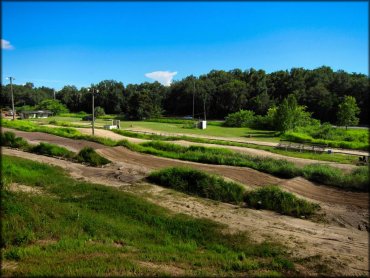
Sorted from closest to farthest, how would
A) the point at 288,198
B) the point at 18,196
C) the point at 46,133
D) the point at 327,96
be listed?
1. the point at 18,196
2. the point at 288,198
3. the point at 46,133
4. the point at 327,96

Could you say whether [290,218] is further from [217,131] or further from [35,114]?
[35,114]

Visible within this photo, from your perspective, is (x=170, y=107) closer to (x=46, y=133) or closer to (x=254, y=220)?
(x=46, y=133)

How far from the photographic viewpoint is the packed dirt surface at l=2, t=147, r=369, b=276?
9.19m

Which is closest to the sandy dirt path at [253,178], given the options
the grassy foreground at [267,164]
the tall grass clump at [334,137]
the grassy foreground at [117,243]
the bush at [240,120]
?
the grassy foreground at [267,164]

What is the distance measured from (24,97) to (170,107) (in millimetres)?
63754

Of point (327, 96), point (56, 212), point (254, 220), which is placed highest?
point (327, 96)

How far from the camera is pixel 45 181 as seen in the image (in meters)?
16.1

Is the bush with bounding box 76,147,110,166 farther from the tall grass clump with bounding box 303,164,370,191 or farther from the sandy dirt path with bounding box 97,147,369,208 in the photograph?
the tall grass clump with bounding box 303,164,370,191

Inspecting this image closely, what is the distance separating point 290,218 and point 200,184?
479cm

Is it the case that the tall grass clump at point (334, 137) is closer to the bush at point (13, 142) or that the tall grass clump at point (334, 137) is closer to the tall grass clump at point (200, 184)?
the tall grass clump at point (200, 184)

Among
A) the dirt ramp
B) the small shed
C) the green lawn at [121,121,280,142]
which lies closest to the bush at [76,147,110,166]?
the dirt ramp

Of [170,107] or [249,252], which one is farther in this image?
[170,107]

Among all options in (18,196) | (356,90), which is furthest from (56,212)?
(356,90)

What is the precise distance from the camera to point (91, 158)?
890 inches
